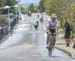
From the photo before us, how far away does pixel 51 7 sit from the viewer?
1834 inches

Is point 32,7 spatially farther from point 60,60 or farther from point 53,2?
point 60,60

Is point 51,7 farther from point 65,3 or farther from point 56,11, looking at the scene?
point 65,3

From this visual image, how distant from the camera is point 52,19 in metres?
16.6

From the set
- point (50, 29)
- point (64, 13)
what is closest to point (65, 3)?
point (64, 13)

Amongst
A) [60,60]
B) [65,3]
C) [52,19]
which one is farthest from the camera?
[65,3]

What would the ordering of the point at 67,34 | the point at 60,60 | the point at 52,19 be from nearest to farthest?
the point at 60,60, the point at 52,19, the point at 67,34

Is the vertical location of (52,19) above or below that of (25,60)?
above

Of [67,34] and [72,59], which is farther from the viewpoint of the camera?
[67,34]

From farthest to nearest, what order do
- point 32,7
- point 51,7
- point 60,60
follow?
point 32,7 → point 51,7 → point 60,60

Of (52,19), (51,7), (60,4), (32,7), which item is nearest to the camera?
(52,19)

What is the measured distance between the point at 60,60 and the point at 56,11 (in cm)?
3056

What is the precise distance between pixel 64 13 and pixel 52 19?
23.8 m

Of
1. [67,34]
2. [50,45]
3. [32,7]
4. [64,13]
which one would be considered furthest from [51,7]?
→ [32,7]

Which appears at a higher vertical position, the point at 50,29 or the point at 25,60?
the point at 50,29
